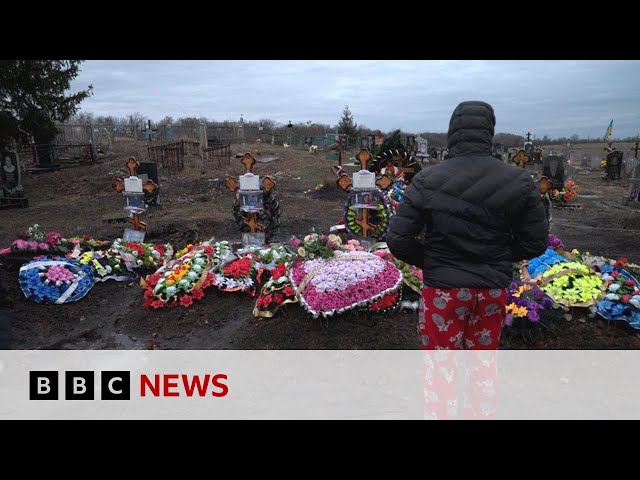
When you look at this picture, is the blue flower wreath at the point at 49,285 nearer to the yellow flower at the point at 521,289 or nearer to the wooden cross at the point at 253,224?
the wooden cross at the point at 253,224

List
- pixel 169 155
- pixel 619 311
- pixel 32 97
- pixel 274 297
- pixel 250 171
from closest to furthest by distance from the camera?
pixel 619 311, pixel 274 297, pixel 250 171, pixel 32 97, pixel 169 155

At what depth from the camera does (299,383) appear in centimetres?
432

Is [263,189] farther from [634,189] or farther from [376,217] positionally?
[634,189]

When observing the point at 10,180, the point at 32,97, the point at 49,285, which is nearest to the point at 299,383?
the point at 49,285

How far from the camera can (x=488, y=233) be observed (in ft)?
8.55

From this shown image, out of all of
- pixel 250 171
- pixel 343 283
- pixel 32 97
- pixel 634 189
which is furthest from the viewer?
pixel 32 97

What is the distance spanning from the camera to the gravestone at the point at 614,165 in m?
21.3

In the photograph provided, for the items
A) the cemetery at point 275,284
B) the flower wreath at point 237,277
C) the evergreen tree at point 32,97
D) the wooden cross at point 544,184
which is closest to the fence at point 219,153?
the evergreen tree at point 32,97

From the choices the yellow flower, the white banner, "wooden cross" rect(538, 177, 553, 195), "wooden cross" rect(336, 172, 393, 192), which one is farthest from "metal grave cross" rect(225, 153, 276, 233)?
the yellow flower

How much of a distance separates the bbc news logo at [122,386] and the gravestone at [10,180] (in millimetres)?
12067

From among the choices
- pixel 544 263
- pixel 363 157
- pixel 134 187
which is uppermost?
pixel 363 157

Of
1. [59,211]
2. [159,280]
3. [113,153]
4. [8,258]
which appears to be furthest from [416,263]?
[113,153]

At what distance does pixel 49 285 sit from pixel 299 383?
4.08 meters

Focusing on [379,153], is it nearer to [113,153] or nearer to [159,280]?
[159,280]
